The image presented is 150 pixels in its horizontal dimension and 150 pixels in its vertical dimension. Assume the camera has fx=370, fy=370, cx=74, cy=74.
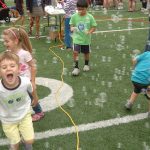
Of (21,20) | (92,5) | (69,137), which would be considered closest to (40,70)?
(69,137)

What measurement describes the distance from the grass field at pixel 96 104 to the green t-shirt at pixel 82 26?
29.8 inches

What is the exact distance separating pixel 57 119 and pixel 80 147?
96cm

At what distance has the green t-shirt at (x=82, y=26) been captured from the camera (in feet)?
27.0

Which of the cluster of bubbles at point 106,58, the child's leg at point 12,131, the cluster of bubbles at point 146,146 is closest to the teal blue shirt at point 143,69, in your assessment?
the cluster of bubbles at point 146,146

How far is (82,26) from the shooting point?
826cm

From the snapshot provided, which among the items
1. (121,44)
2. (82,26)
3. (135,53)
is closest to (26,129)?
(82,26)

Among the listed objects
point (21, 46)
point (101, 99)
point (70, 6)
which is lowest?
point (101, 99)

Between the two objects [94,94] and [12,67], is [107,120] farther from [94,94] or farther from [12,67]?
[12,67]

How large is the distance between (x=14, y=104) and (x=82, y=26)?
434 centimetres

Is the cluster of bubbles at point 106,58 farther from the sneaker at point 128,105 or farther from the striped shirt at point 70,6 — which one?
the sneaker at point 128,105

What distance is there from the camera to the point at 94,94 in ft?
22.9

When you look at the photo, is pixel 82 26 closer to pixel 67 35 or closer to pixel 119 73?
pixel 119 73

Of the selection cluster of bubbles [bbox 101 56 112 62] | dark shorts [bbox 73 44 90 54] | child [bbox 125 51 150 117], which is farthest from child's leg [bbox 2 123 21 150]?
cluster of bubbles [bbox 101 56 112 62]

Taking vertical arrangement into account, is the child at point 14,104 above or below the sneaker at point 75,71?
above
